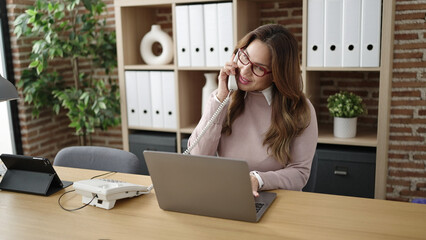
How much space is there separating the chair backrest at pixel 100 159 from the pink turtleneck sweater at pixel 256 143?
32 centimetres

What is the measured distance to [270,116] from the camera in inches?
75.1

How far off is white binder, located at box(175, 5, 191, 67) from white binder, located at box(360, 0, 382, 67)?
115cm

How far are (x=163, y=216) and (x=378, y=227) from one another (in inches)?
26.3

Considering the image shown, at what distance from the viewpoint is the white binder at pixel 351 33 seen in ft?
8.63

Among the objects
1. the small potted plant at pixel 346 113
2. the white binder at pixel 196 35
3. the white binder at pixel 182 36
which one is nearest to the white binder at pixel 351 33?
the small potted plant at pixel 346 113

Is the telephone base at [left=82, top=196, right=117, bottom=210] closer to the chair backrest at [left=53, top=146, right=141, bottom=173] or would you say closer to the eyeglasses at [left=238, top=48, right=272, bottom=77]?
the chair backrest at [left=53, top=146, right=141, bottom=173]

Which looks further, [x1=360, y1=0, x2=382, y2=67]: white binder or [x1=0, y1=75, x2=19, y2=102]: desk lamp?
[x1=360, y1=0, x2=382, y2=67]: white binder

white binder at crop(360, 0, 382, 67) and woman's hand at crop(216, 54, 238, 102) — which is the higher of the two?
white binder at crop(360, 0, 382, 67)

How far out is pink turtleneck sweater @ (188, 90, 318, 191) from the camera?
181 centimetres

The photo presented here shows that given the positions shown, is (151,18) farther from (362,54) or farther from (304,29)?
(362,54)

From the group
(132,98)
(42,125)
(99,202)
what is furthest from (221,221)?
(42,125)

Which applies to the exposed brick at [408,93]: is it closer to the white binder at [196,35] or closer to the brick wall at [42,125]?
the white binder at [196,35]

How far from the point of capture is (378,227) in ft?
4.41

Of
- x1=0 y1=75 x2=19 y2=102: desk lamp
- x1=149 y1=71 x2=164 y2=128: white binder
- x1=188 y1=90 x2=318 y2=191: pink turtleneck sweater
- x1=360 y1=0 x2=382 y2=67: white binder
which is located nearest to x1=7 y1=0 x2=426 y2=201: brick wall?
x1=360 y1=0 x2=382 y2=67: white binder
